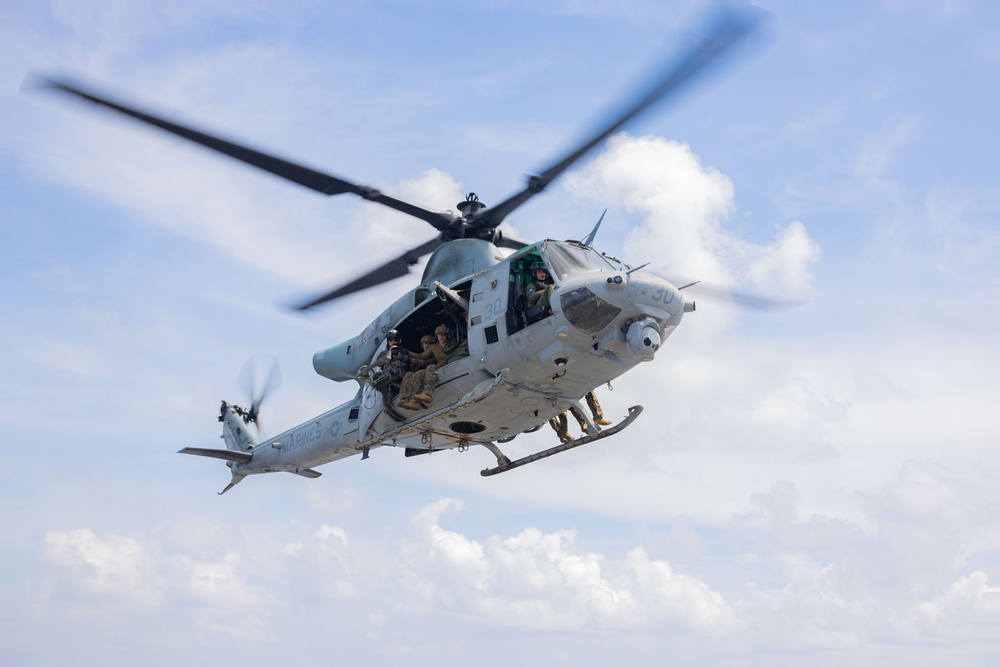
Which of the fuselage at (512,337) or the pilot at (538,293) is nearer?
the fuselage at (512,337)

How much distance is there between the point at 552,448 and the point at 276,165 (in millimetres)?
7667

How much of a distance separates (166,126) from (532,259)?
6.73 metres

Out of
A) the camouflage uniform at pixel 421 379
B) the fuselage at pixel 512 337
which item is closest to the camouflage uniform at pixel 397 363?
the camouflage uniform at pixel 421 379

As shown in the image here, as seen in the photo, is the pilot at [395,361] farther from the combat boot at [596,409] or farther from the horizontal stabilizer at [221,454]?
the horizontal stabilizer at [221,454]

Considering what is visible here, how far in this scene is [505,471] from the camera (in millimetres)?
19797

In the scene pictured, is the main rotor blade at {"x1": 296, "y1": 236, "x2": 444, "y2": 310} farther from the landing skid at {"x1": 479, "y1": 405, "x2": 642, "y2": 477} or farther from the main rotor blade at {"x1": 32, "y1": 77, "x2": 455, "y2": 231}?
the landing skid at {"x1": 479, "y1": 405, "x2": 642, "y2": 477}

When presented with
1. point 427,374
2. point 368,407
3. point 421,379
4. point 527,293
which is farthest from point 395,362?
point 527,293

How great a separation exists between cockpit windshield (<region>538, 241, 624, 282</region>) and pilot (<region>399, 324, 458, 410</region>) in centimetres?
283

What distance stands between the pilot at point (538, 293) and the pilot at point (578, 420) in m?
2.47

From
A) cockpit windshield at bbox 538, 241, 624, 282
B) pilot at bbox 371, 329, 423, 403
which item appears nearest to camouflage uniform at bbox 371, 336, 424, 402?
pilot at bbox 371, 329, 423, 403

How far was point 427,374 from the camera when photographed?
1836 cm

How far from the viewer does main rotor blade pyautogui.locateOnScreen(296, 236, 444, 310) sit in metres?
21.2

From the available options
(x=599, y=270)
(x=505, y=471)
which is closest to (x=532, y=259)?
(x=599, y=270)

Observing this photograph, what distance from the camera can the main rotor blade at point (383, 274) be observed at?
2117cm
